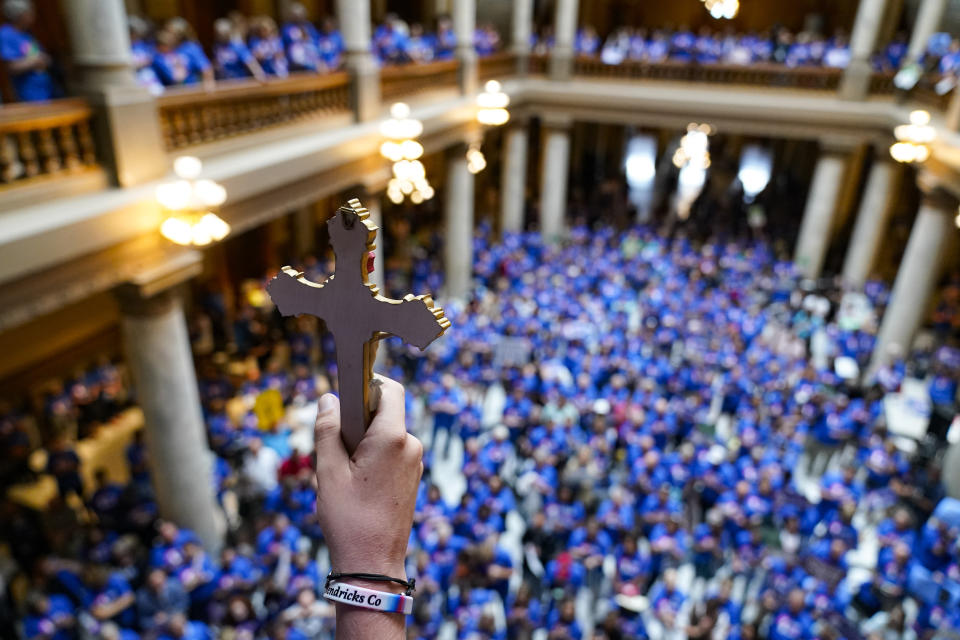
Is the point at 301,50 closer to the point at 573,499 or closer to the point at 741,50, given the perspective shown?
the point at 573,499

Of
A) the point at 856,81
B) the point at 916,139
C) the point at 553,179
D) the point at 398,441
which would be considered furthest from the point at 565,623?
the point at 856,81

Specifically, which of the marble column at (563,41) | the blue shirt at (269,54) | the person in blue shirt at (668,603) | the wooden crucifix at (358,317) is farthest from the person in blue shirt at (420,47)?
the wooden crucifix at (358,317)

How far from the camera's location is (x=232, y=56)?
27.8 ft

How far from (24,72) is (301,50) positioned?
4.11 meters

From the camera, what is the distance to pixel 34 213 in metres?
5.71

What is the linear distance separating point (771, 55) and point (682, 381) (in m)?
9.86

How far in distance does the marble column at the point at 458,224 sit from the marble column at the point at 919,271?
896 centimetres

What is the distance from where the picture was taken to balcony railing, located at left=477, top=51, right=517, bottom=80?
1586 cm

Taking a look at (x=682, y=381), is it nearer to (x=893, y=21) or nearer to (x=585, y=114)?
(x=585, y=114)

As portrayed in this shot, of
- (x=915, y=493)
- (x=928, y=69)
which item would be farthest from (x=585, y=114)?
(x=915, y=493)

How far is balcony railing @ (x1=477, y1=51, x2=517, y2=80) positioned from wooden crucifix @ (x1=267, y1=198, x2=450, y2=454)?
14750 millimetres

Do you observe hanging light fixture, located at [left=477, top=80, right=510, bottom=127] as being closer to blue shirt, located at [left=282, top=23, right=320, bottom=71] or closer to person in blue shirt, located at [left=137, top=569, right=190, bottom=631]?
blue shirt, located at [left=282, top=23, right=320, bottom=71]

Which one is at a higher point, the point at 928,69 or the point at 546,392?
the point at 928,69

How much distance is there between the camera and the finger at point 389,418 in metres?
1.75
